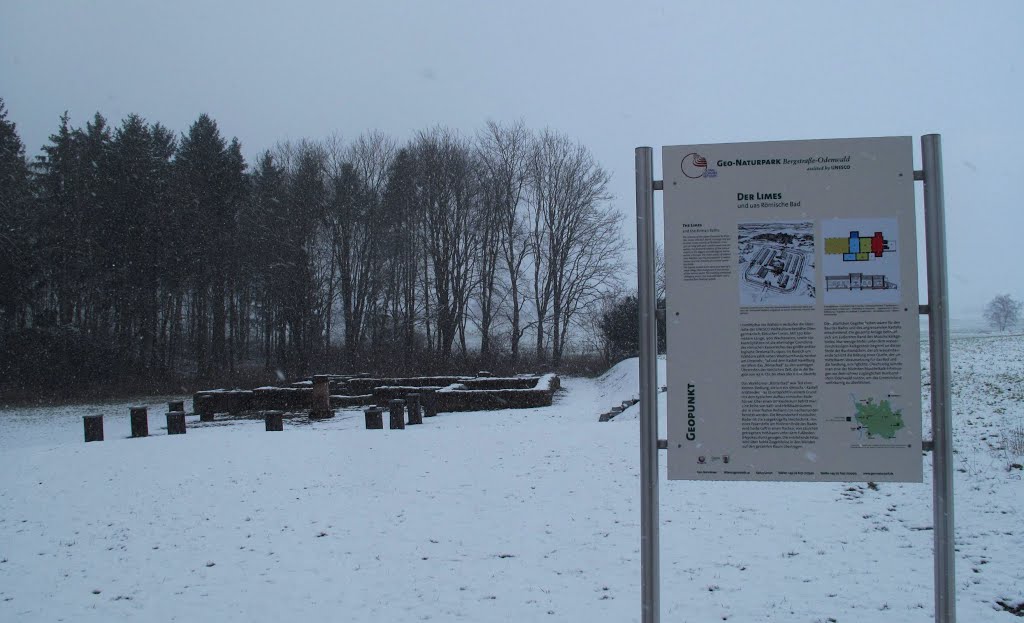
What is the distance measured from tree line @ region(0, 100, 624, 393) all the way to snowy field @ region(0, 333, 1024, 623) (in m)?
23.0

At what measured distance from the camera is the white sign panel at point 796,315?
3.13 m

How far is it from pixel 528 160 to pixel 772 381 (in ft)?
119

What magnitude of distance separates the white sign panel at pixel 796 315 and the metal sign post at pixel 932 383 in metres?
0.10

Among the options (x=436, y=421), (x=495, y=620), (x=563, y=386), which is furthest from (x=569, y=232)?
(x=495, y=620)

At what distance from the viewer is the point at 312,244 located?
36875mm

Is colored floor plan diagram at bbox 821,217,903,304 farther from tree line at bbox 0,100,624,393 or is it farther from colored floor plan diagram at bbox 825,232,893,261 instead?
tree line at bbox 0,100,624,393

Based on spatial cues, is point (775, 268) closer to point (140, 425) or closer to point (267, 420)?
point (267, 420)

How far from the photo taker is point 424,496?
7.48 m

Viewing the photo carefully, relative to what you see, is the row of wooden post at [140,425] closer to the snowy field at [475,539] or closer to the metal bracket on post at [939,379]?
the snowy field at [475,539]

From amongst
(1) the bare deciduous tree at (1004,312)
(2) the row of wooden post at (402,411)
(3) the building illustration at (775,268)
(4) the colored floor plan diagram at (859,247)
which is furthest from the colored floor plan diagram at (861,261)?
(1) the bare deciduous tree at (1004,312)

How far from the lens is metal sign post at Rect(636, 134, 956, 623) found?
10.2 feet

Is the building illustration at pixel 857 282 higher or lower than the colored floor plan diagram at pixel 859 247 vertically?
lower

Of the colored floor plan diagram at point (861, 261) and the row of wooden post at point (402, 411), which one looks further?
the row of wooden post at point (402, 411)

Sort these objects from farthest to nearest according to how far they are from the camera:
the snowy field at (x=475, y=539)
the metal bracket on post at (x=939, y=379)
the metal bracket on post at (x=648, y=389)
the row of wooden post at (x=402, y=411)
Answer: the row of wooden post at (x=402, y=411) → the snowy field at (x=475, y=539) → the metal bracket on post at (x=648, y=389) → the metal bracket on post at (x=939, y=379)
